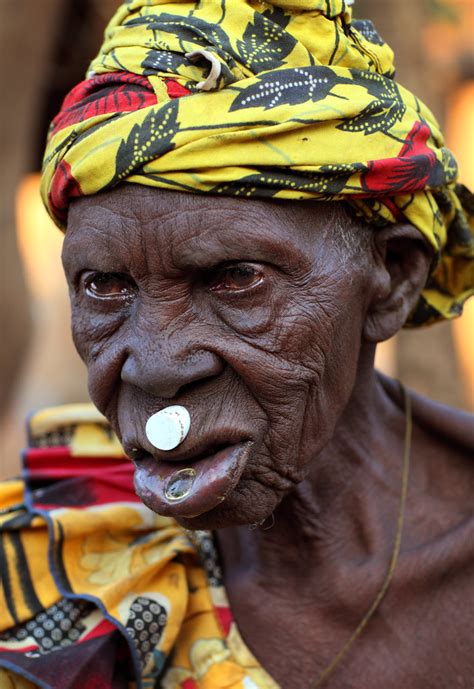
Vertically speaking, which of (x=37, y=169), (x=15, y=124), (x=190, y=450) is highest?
(x=190, y=450)

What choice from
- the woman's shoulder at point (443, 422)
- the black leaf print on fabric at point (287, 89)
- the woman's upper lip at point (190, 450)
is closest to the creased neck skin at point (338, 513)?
the woman's shoulder at point (443, 422)

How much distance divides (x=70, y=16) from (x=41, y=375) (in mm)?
2570

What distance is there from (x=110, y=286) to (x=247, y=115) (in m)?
0.49

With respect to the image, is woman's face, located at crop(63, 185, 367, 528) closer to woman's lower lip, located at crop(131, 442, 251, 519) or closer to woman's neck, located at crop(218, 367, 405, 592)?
woman's lower lip, located at crop(131, 442, 251, 519)

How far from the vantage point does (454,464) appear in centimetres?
268

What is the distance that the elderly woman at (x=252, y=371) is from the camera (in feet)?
6.96

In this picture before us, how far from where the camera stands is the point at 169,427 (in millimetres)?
2098

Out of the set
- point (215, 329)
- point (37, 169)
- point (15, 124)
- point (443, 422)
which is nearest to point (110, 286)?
point (215, 329)

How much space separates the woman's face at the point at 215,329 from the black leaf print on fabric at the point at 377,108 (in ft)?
0.62

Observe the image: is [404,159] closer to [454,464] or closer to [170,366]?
[170,366]

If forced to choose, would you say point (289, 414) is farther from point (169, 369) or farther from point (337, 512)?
point (337, 512)

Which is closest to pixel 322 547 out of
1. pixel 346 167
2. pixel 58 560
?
pixel 58 560

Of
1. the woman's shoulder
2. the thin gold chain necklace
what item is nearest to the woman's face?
the thin gold chain necklace

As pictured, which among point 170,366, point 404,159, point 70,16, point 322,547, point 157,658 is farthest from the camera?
point 70,16
